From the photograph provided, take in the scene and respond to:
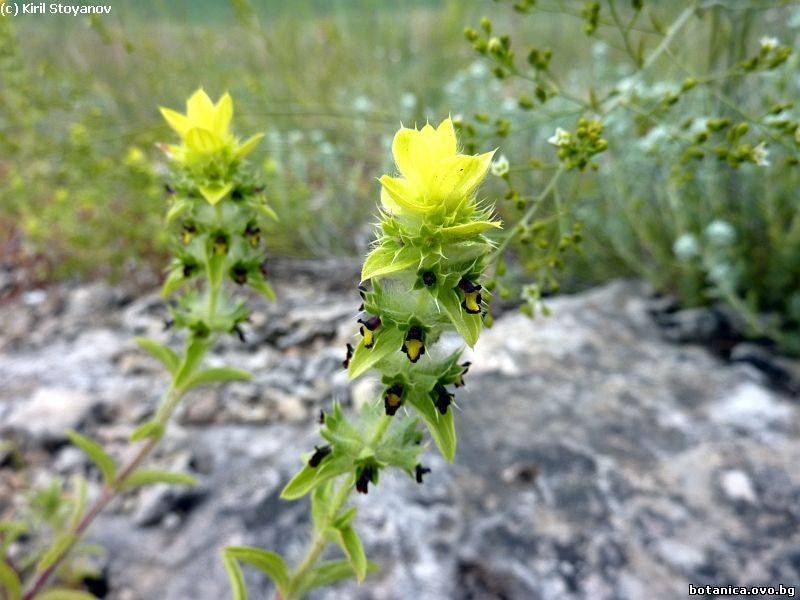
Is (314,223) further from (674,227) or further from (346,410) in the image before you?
(674,227)

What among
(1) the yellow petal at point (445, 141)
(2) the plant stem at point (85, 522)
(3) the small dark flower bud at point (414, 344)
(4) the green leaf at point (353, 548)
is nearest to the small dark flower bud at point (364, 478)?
(4) the green leaf at point (353, 548)

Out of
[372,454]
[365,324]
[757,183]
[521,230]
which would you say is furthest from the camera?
[757,183]

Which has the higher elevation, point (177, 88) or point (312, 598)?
point (177, 88)

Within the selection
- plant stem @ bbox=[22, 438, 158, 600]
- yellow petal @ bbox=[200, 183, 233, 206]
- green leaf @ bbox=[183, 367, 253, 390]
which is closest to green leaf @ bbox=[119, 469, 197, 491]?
plant stem @ bbox=[22, 438, 158, 600]

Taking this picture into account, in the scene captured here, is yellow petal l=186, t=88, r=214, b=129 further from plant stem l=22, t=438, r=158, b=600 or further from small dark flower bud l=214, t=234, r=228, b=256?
plant stem l=22, t=438, r=158, b=600

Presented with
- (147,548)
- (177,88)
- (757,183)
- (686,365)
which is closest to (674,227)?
(757,183)

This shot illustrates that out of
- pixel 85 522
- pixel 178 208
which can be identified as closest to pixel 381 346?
pixel 178 208

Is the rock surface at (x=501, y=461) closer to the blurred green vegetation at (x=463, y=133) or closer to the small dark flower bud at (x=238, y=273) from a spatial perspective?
the blurred green vegetation at (x=463, y=133)

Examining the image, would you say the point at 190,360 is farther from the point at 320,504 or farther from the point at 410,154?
the point at 410,154
